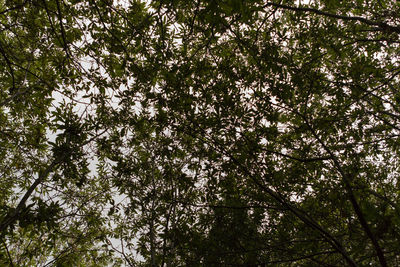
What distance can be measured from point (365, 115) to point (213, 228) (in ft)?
12.3

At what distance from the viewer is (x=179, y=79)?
3521 mm

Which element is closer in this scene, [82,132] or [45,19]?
[82,132]

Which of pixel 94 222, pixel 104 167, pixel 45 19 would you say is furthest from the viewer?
pixel 104 167

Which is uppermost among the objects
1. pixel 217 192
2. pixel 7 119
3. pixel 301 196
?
pixel 7 119

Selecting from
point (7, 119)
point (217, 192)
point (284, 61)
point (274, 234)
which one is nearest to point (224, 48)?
point (284, 61)

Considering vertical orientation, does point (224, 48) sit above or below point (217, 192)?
above

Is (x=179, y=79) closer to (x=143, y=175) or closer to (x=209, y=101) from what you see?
(x=209, y=101)

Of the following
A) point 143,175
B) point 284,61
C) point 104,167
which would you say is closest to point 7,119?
point 104,167

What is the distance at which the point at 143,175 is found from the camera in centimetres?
495

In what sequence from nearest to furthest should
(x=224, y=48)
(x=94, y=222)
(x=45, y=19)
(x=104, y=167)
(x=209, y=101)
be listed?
(x=209, y=101)
(x=45, y=19)
(x=224, y=48)
(x=94, y=222)
(x=104, y=167)

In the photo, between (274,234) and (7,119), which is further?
(7,119)

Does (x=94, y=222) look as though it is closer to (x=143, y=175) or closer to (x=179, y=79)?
(x=143, y=175)

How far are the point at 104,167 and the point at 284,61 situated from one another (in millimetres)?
4534

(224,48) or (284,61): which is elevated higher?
(224,48)
